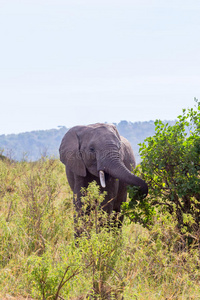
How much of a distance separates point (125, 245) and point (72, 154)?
104 inches

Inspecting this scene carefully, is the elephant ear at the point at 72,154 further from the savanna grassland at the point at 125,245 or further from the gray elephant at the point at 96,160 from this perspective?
the savanna grassland at the point at 125,245

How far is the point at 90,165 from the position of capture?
7.53 m

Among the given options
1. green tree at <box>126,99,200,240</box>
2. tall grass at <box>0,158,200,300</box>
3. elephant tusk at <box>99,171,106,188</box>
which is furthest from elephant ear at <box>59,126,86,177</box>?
green tree at <box>126,99,200,240</box>

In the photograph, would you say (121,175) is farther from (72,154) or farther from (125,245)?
(125,245)

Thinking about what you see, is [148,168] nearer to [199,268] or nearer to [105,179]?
[105,179]

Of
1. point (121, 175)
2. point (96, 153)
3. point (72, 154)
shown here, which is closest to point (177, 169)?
point (121, 175)

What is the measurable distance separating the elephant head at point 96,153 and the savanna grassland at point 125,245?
0.45 m

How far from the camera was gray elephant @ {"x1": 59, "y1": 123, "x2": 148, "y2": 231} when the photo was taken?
23.4ft

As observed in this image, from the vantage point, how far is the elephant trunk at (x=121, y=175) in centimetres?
661

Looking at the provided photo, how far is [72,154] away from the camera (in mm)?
7723

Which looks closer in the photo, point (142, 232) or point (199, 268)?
point (199, 268)

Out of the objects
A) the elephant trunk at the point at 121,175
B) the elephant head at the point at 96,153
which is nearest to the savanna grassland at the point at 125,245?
the elephant trunk at the point at 121,175

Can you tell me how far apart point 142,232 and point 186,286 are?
2.48 m

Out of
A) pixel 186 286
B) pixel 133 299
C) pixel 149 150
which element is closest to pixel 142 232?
pixel 149 150
